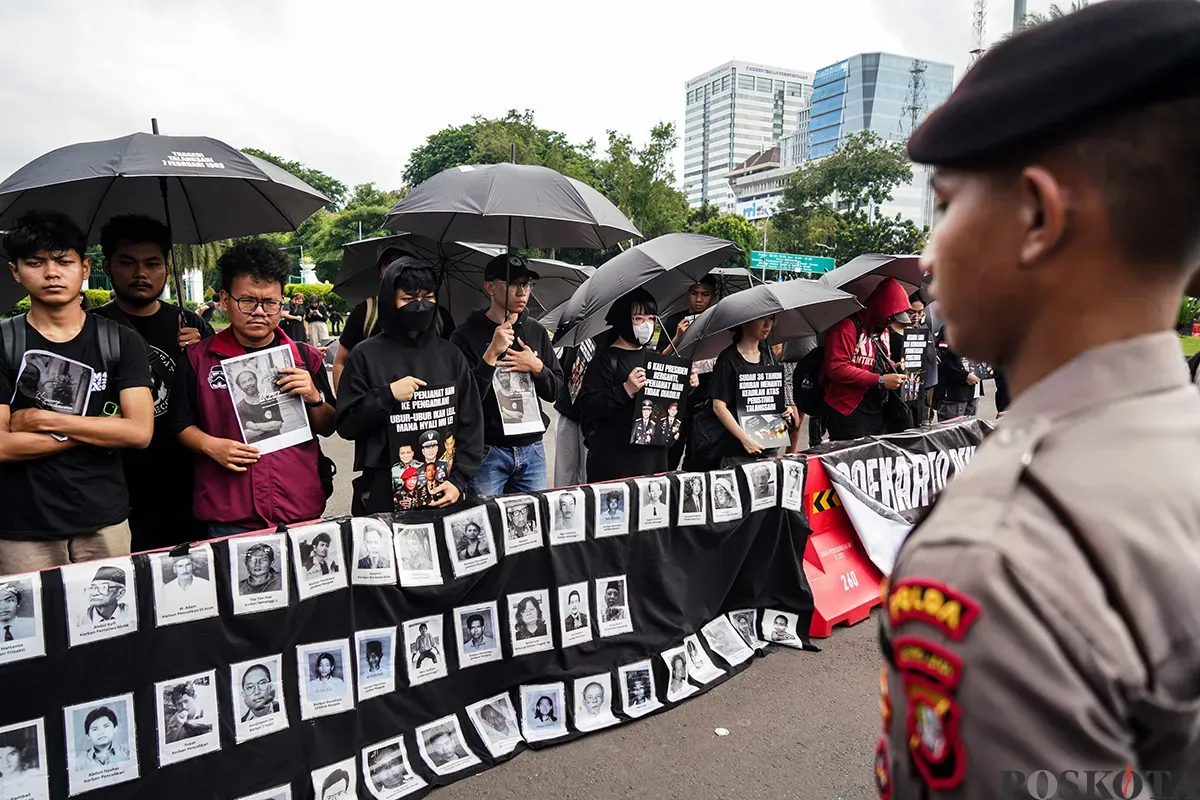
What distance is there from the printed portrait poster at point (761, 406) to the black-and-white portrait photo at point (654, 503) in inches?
52.3

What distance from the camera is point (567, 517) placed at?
348 centimetres

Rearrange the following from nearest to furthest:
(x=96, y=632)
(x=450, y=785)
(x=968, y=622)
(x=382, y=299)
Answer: (x=968, y=622) < (x=96, y=632) < (x=450, y=785) < (x=382, y=299)

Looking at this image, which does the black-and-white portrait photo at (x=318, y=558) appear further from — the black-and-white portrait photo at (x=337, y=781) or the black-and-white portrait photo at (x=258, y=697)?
the black-and-white portrait photo at (x=337, y=781)

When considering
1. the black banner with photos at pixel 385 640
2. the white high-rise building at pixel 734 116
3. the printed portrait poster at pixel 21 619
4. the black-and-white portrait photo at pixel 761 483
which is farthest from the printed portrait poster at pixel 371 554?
the white high-rise building at pixel 734 116

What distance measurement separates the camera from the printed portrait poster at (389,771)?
2.88m

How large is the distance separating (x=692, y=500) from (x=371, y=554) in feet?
5.67

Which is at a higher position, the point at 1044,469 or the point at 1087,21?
the point at 1087,21

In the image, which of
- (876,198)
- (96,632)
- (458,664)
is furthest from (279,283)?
(876,198)

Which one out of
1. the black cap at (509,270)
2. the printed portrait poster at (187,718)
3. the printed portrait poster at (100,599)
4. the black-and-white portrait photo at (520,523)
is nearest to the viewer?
the printed portrait poster at (100,599)

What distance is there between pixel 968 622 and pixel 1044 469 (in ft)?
0.58

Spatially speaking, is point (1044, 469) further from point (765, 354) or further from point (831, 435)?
point (831, 435)

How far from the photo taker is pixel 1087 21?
758mm

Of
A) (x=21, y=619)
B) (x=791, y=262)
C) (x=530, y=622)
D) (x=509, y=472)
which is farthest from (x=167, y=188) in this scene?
(x=791, y=262)

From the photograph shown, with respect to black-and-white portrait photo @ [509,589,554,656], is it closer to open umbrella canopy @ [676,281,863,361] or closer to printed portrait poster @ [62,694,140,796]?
printed portrait poster @ [62,694,140,796]
